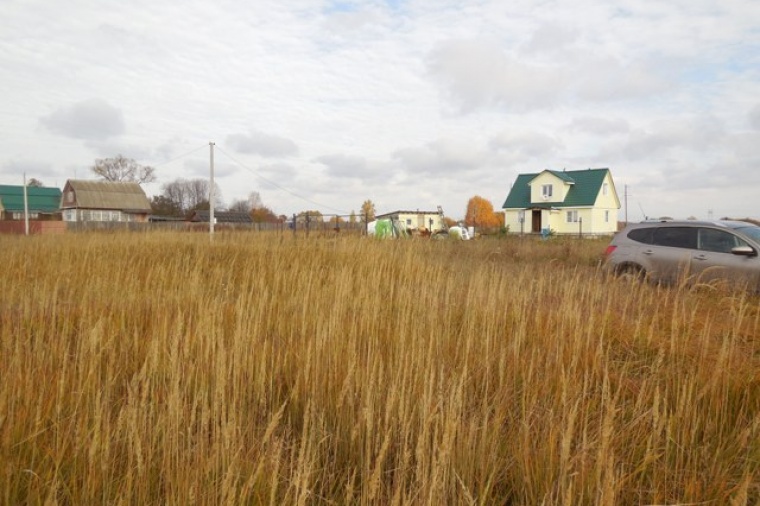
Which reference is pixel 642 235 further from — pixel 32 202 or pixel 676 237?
pixel 32 202

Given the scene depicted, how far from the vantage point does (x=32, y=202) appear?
58.1m

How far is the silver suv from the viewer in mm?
7480

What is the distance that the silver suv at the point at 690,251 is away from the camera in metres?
7.48

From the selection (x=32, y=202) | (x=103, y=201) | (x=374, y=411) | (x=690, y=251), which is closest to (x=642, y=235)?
(x=690, y=251)

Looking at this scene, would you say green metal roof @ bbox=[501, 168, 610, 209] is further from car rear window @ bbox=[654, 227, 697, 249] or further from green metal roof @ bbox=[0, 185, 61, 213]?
green metal roof @ bbox=[0, 185, 61, 213]

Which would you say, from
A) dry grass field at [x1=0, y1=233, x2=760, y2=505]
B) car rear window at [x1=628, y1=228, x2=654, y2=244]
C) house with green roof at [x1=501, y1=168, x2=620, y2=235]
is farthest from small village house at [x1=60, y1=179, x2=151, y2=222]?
dry grass field at [x1=0, y1=233, x2=760, y2=505]

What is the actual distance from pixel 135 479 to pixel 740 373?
4218mm

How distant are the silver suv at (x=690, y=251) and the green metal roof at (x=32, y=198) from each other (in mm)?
68609

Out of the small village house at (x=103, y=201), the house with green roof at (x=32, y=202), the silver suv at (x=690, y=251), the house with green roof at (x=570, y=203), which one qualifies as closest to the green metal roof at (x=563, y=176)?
the house with green roof at (x=570, y=203)

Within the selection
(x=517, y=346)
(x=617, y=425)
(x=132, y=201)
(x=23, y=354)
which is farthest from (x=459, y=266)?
(x=132, y=201)

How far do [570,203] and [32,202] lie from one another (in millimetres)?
64341

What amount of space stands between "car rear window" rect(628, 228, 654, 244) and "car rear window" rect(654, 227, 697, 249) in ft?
0.35

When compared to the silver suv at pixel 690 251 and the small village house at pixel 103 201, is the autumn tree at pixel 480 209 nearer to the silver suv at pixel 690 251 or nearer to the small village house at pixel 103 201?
the small village house at pixel 103 201

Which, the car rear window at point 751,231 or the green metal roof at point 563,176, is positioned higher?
→ the green metal roof at point 563,176
